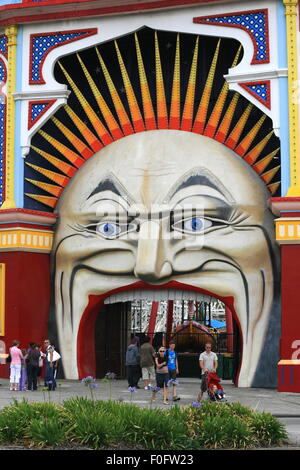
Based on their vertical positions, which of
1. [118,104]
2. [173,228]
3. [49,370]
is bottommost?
[49,370]

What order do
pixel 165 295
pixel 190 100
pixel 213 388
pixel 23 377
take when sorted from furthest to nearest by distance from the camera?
pixel 165 295
pixel 190 100
pixel 23 377
pixel 213 388

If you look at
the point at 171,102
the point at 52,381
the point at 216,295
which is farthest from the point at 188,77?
the point at 52,381

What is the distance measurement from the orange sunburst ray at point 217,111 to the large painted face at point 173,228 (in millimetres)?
274

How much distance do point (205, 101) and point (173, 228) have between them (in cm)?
362

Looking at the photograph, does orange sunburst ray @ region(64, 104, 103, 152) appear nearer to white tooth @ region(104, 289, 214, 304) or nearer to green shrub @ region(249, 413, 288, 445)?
white tooth @ region(104, 289, 214, 304)

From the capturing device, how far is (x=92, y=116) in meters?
26.2

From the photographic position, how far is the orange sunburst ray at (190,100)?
988 inches

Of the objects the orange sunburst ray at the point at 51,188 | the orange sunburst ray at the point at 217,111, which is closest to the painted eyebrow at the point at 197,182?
the orange sunburst ray at the point at 217,111

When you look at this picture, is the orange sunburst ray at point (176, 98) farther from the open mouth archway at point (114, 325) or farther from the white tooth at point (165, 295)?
the white tooth at point (165, 295)

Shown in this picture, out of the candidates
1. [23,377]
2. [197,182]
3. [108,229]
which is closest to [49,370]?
[23,377]

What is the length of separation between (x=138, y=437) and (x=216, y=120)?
13811 millimetres

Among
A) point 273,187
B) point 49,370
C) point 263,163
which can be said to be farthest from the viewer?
point 263,163

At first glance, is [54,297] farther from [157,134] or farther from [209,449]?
[209,449]

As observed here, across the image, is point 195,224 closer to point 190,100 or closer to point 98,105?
point 190,100
